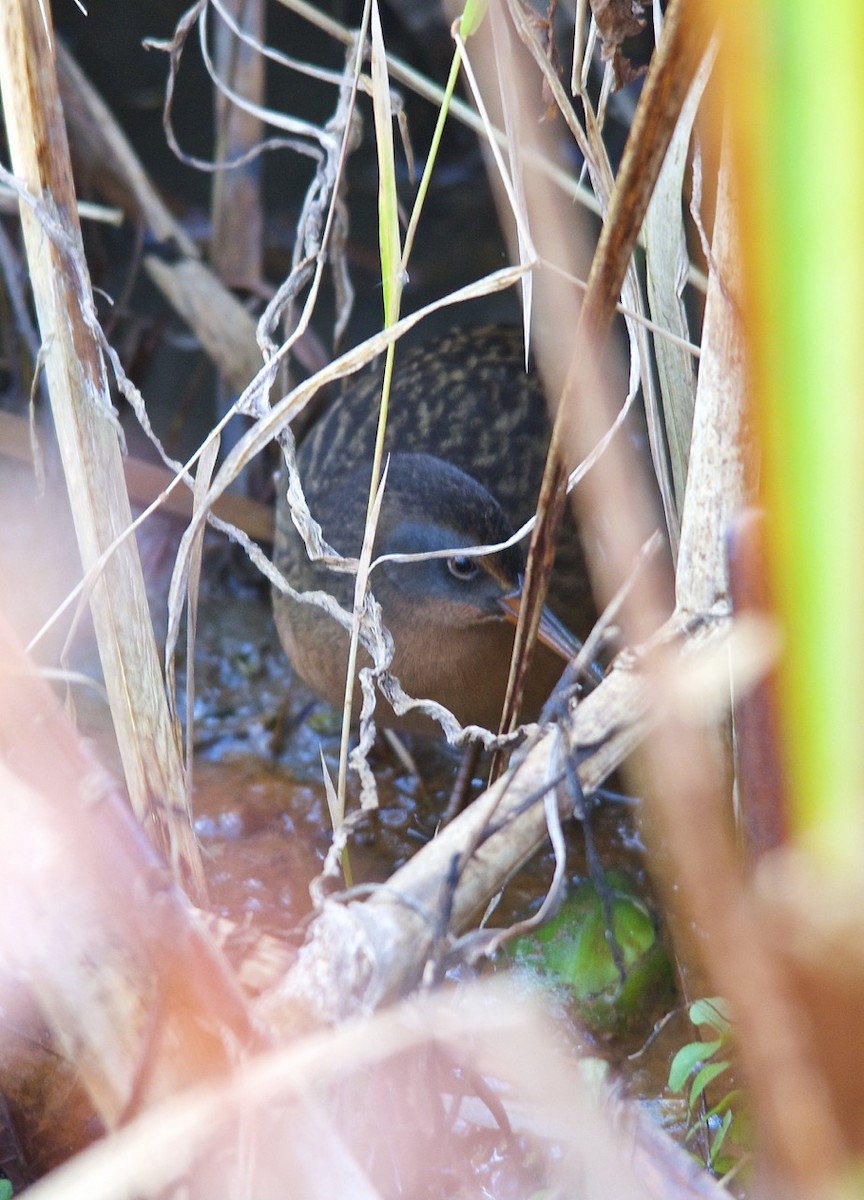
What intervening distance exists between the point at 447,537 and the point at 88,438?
96 centimetres

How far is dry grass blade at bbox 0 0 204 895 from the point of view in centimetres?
153

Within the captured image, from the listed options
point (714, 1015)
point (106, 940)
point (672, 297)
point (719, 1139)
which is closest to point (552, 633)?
point (672, 297)

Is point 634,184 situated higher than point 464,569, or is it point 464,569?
point 634,184

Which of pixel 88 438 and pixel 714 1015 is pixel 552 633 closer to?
pixel 714 1015

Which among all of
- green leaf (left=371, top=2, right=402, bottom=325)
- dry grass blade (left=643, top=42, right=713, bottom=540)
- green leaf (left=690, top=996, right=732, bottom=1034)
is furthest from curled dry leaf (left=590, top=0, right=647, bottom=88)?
green leaf (left=690, top=996, right=732, bottom=1034)

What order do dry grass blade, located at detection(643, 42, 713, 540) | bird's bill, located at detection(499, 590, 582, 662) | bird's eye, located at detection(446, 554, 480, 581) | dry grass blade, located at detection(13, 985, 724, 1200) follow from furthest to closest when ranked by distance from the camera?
bird's eye, located at detection(446, 554, 480, 581), bird's bill, located at detection(499, 590, 582, 662), dry grass blade, located at detection(643, 42, 713, 540), dry grass blade, located at detection(13, 985, 724, 1200)

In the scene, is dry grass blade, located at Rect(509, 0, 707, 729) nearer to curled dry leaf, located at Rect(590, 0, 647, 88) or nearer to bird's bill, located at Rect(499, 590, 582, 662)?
curled dry leaf, located at Rect(590, 0, 647, 88)

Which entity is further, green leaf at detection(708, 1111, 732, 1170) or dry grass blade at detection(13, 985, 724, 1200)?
green leaf at detection(708, 1111, 732, 1170)

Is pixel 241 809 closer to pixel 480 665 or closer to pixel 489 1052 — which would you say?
pixel 480 665

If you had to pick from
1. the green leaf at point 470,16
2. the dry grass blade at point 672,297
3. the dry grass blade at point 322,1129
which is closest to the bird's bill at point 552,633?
the dry grass blade at point 672,297

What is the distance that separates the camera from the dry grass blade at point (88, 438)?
153cm

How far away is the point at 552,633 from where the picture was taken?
240 centimetres

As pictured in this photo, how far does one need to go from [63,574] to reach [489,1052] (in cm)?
223

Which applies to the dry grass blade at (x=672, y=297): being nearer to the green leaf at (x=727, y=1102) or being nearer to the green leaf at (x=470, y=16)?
the green leaf at (x=470, y=16)
